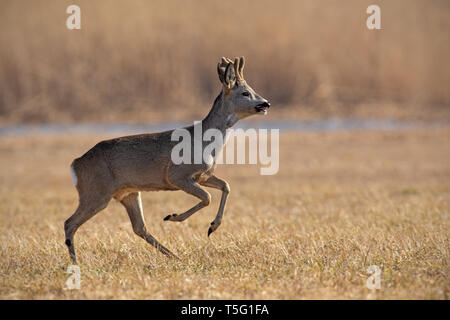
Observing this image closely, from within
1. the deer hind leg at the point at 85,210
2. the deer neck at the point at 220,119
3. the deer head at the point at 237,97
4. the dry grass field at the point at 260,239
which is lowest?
the dry grass field at the point at 260,239

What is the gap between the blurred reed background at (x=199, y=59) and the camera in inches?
1300

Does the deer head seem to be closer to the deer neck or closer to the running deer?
the deer neck

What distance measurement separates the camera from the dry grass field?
6527 mm

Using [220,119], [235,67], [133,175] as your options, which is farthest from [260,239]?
[235,67]

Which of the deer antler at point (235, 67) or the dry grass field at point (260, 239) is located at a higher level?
the deer antler at point (235, 67)

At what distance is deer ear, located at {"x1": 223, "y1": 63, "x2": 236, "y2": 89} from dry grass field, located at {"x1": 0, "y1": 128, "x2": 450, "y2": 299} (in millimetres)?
2016

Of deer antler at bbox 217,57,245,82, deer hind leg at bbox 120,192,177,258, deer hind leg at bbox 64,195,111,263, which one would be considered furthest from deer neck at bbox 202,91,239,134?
deer hind leg at bbox 64,195,111,263

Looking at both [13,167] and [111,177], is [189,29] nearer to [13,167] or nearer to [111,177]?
[13,167]

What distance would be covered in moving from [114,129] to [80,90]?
18.4 ft

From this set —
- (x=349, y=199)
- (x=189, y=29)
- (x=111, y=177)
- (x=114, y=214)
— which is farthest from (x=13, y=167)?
(x=189, y=29)

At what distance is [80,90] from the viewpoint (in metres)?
33.6

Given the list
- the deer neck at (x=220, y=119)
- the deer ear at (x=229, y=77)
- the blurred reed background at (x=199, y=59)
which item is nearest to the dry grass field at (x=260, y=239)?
the deer neck at (x=220, y=119)

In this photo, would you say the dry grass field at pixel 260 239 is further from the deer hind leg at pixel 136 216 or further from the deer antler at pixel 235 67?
the deer antler at pixel 235 67

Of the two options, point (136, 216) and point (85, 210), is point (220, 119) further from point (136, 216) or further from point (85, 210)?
point (85, 210)
